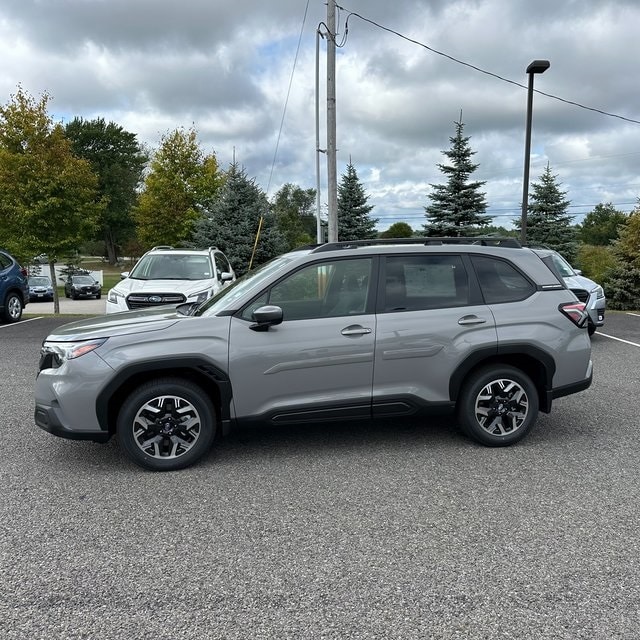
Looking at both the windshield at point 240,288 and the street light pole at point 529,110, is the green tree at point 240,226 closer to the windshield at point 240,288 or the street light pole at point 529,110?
the street light pole at point 529,110

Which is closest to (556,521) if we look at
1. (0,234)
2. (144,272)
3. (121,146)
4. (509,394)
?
(509,394)

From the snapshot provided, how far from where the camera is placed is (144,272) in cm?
1106

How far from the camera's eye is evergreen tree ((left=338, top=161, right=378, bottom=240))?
2844 centimetres

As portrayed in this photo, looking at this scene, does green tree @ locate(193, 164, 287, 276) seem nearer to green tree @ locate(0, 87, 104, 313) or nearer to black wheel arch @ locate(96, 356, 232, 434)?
green tree @ locate(0, 87, 104, 313)

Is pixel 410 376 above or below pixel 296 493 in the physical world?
above

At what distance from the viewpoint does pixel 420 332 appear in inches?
180

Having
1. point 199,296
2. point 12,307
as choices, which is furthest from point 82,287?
point 199,296

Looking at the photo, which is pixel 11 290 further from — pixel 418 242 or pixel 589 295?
pixel 589 295

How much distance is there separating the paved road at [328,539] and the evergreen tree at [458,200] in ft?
67.4

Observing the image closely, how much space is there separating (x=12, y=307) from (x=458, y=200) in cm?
1785

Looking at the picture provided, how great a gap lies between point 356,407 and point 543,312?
1779mm

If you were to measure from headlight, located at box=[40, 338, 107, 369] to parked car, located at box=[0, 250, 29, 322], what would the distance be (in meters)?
10.4

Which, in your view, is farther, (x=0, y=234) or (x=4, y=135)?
(x=0, y=234)

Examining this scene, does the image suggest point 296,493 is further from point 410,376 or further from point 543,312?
point 543,312
